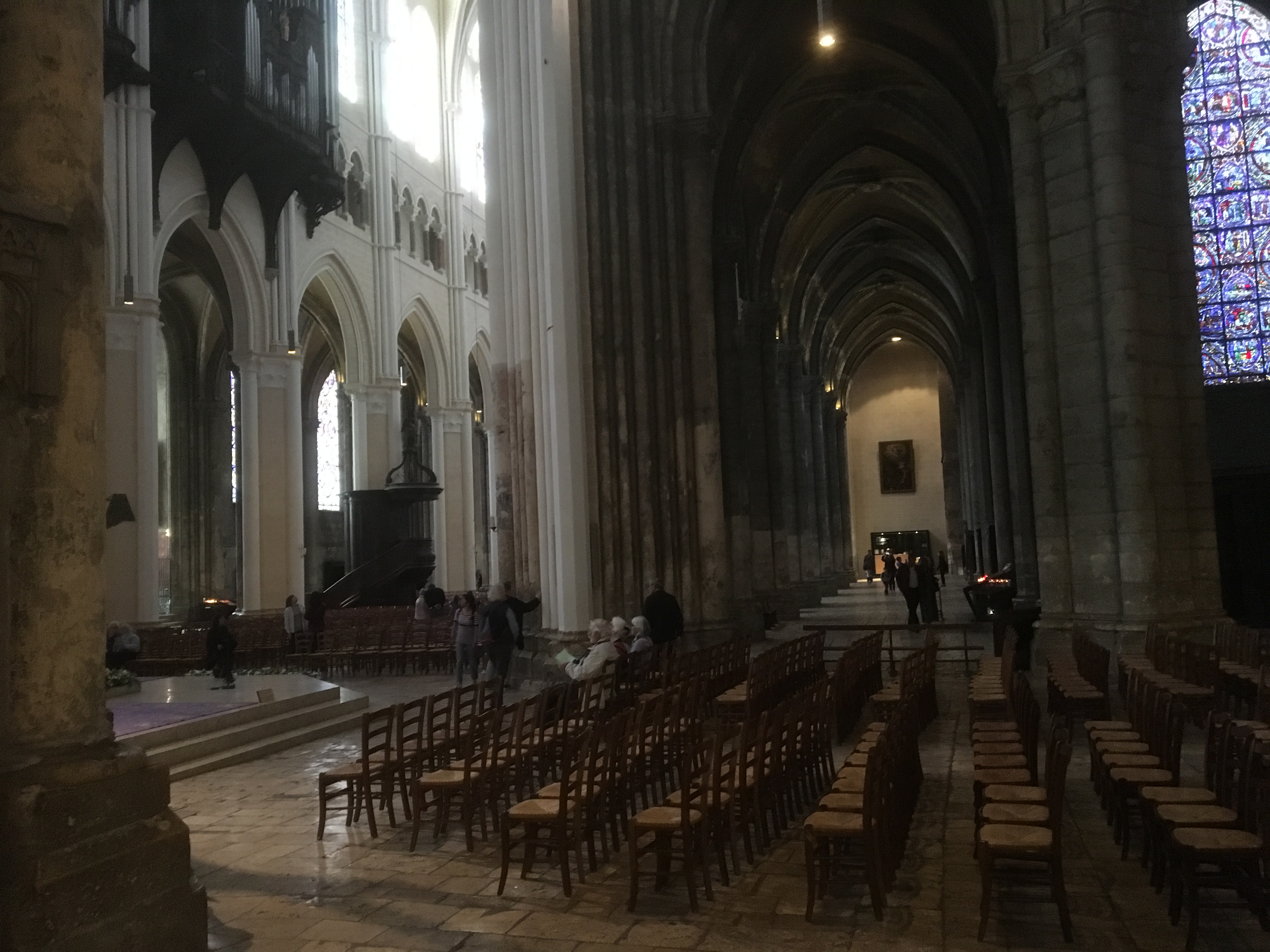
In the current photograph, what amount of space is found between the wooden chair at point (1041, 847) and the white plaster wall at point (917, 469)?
44.5 m

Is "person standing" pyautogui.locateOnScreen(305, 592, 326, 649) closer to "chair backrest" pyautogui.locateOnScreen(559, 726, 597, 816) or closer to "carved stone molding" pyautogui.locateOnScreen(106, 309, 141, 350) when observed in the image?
"carved stone molding" pyautogui.locateOnScreen(106, 309, 141, 350)

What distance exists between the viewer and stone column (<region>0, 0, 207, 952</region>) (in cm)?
368

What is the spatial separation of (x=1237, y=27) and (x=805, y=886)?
18.0 m

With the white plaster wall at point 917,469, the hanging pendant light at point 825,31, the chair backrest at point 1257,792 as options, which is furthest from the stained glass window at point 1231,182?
the white plaster wall at point 917,469

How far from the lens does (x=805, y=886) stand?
480cm

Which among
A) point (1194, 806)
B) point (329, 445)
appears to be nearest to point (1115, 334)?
point (1194, 806)

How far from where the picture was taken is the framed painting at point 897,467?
48.6 m

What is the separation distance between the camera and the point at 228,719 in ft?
31.0

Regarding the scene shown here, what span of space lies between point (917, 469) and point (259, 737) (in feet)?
139

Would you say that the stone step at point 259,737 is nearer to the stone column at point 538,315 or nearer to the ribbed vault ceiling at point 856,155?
the stone column at point 538,315

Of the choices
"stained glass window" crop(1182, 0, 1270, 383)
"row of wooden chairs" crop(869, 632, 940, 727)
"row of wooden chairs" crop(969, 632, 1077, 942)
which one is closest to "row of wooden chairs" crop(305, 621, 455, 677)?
"row of wooden chairs" crop(869, 632, 940, 727)

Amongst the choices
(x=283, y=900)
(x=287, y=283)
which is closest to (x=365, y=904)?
(x=283, y=900)

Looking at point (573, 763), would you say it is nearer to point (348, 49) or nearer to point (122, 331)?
point (122, 331)

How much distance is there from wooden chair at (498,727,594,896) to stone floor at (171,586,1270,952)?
10 cm
